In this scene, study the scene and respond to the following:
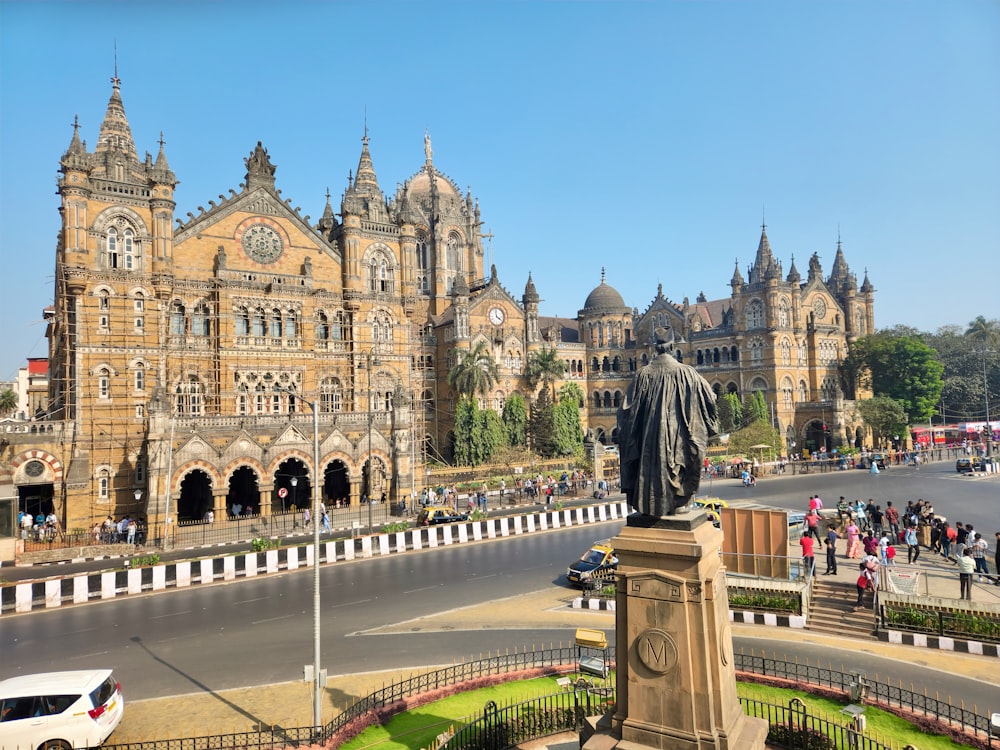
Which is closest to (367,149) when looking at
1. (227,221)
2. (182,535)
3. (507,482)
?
(227,221)

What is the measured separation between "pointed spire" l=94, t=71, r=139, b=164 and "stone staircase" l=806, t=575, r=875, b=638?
44.1 meters

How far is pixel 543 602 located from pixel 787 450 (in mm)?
51008

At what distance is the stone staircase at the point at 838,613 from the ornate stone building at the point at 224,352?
80.6 feet

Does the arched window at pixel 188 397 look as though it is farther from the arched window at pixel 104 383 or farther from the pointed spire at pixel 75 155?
the pointed spire at pixel 75 155

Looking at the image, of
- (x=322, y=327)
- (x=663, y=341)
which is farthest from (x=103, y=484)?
(x=663, y=341)

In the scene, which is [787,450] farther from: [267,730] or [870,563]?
[267,730]

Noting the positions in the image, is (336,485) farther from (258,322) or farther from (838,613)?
(838,613)

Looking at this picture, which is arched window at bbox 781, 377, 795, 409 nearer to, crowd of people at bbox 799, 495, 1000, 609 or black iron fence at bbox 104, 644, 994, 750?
crowd of people at bbox 799, 495, 1000, 609

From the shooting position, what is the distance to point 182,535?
3133 cm

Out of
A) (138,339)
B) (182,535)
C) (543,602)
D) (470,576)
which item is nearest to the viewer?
(543,602)

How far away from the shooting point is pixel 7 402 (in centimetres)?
7475

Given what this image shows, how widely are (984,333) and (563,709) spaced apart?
107454 mm

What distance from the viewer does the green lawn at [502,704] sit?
35.8 ft

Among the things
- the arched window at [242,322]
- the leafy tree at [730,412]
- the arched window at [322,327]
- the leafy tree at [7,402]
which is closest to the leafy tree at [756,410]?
the leafy tree at [730,412]
